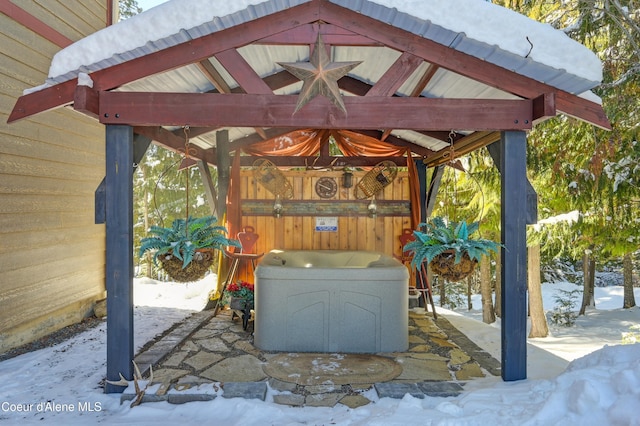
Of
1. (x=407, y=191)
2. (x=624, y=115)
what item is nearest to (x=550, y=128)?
(x=624, y=115)

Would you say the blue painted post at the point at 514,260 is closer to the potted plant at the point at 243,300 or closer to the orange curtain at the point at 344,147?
the potted plant at the point at 243,300

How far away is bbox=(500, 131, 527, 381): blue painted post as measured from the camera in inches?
117

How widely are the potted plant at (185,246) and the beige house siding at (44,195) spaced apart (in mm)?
2183

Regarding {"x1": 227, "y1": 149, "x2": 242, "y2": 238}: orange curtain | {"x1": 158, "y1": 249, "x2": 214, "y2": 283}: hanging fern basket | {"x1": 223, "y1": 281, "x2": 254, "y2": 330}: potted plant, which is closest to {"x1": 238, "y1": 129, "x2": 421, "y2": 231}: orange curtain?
{"x1": 227, "y1": 149, "x2": 242, "y2": 238}: orange curtain

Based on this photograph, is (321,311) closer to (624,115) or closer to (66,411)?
(66,411)

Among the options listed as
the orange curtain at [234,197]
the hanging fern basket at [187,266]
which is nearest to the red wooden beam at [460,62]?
the hanging fern basket at [187,266]

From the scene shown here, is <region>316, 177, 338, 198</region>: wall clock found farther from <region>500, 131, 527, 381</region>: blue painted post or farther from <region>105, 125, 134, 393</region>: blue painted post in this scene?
<region>105, 125, 134, 393</region>: blue painted post

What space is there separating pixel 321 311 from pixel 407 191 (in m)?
3.01

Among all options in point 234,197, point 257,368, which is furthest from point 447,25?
point 234,197

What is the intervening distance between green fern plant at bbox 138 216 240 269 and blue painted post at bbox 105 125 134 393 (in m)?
0.17

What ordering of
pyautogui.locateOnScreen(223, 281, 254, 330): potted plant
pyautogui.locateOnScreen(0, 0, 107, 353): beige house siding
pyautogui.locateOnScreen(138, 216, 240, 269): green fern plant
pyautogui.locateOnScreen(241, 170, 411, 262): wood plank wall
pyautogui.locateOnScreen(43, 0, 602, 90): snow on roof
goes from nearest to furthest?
pyautogui.locateOnScreen(43, 0, 602, 90): snow on roof → pyautogui.locateOnScreen(138, 216, 240, 269): green fern plant → pyautogui.locateOnScreen(0, 0, 107, 353): beige house siding → pyautogui.locateOnScreen(223, 281, 254, 330): potted plant → pyautogui.locateOnScreen(241, 170, 411, 262): wood plank wall

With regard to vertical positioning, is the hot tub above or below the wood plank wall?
below

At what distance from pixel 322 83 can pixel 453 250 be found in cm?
151

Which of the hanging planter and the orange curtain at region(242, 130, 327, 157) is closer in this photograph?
the hanging planter
